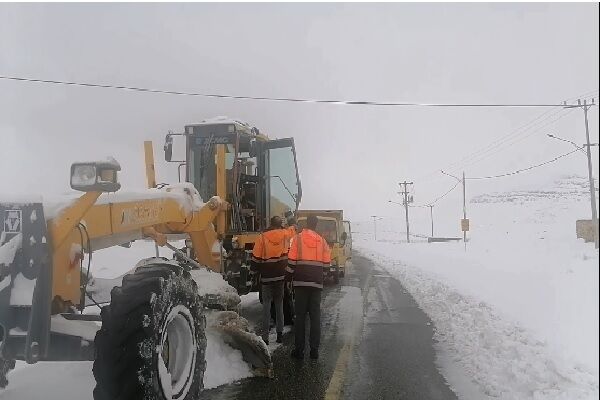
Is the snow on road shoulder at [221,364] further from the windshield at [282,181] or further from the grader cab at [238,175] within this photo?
the windshield at [282,181]

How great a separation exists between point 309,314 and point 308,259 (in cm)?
68

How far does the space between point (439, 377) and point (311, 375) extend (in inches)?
50.6

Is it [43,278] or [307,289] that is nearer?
[43,278]

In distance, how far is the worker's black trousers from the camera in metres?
5.75

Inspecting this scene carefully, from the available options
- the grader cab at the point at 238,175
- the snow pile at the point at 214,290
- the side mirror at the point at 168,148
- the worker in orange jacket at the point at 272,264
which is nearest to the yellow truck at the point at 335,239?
the grader cab at the point at 238,175

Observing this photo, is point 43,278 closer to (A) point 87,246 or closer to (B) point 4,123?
(A) point 87,246

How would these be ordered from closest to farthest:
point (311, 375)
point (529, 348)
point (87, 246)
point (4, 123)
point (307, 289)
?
point (4, 123)
point (87, 246)
point (529, 348)
point (311, 375)
point (307, 289)

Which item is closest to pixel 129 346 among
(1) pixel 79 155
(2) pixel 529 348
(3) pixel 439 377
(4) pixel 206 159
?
(1) pixel 79 155

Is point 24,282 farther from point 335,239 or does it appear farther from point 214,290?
point 335,239

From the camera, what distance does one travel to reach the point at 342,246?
52.3 feet

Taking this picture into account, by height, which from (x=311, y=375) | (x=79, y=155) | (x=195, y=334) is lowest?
(x=311, y=375)

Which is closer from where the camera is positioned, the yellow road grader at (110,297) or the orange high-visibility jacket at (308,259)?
the yellow road grader at (110,297)

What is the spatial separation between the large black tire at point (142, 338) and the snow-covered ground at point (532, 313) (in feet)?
7.47

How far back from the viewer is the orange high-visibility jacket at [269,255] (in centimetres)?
671
